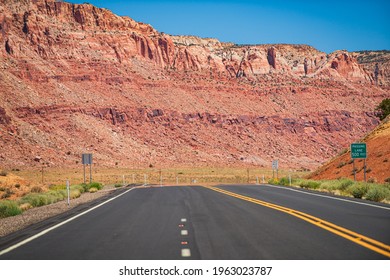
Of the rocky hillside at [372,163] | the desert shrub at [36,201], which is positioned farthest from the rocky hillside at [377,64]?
the desert shrub at [36,201]

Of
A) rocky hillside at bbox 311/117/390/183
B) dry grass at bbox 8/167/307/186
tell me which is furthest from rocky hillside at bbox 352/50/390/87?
rocky hillside at bbox 311/117/390/183

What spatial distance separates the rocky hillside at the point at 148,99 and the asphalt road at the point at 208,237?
66.6 m

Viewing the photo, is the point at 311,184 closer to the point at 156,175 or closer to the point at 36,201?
the point at 36,201

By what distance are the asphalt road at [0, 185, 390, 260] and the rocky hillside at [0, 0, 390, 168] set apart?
2623 inches

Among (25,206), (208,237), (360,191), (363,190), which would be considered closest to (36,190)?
(25,206)

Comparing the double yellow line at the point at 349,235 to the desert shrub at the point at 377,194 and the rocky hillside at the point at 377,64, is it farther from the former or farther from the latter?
the rocky hillside at the point at 377,64

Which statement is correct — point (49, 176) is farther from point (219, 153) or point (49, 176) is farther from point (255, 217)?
point (255, 217)

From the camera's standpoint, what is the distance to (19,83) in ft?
306

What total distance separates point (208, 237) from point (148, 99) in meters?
93.6

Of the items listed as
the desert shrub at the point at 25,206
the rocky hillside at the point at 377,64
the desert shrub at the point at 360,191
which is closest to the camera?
the desert shrub at the point at 25,206

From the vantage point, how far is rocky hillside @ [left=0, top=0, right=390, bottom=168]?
293 ft

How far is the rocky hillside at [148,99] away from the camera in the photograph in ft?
293

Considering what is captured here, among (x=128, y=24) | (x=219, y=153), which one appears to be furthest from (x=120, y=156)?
(x=128, y=24)

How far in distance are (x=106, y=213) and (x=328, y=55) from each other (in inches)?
5369
